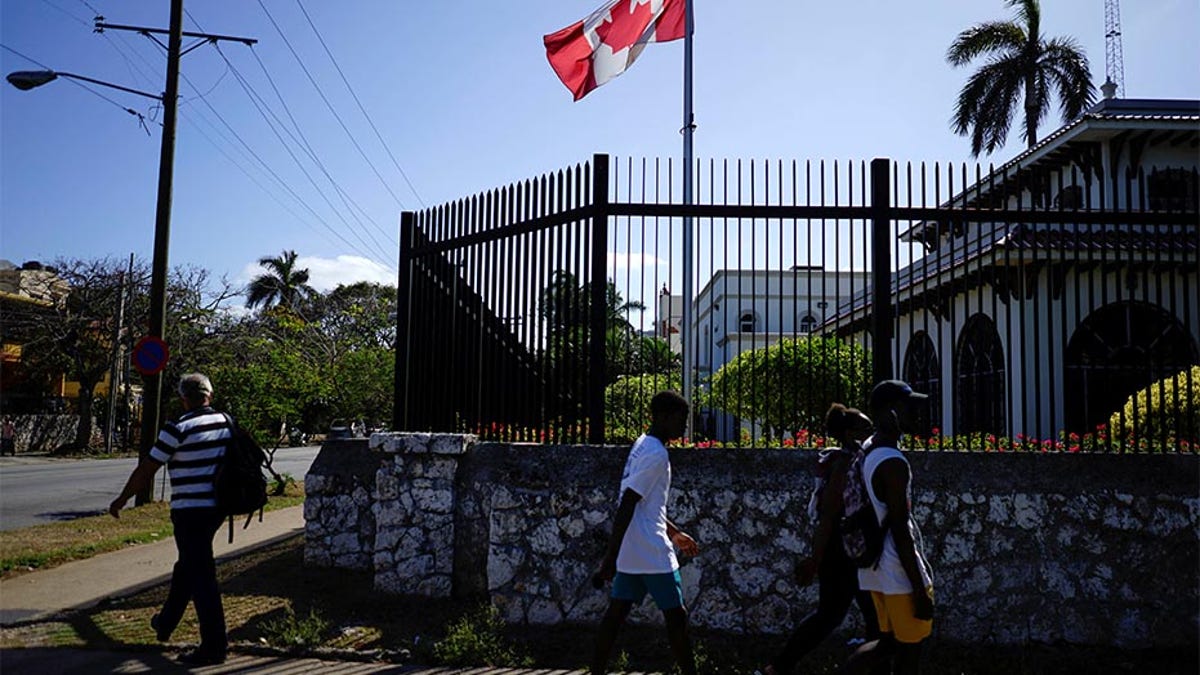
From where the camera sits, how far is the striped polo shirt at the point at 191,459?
5480 mm

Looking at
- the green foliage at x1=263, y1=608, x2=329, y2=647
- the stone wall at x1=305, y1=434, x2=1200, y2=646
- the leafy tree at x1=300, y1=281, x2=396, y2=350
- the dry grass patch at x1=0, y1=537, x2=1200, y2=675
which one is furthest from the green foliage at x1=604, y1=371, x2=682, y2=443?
the leafy tree at x1=300, y1=281, x2=396, y2=350

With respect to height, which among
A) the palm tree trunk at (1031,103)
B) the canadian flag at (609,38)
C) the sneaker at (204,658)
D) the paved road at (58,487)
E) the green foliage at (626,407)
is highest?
the palm tree trunk at (1031,103)

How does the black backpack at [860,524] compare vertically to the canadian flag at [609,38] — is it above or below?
below

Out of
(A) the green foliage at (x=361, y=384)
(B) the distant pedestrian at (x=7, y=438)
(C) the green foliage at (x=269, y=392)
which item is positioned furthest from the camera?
(B) the distant pedestrian at (x=7, y=438)

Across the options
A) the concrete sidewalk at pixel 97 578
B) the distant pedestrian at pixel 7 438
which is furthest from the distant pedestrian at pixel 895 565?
the distant pedestrian at pixel 7 438

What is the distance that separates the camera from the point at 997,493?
20.1 feet

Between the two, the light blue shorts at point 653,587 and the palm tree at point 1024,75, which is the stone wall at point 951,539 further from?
the palm tree at point 1024,75

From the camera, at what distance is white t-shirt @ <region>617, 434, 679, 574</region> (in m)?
4.54

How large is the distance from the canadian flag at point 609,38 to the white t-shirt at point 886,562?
7395mm

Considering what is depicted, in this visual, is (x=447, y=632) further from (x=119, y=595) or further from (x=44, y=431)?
(x=44, y=431)

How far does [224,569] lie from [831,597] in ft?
18.9

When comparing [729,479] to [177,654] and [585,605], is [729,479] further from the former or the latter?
[177,654]

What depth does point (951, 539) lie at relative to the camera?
611 cm

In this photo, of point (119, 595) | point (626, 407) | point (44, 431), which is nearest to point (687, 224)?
Result: point (626, 407)
